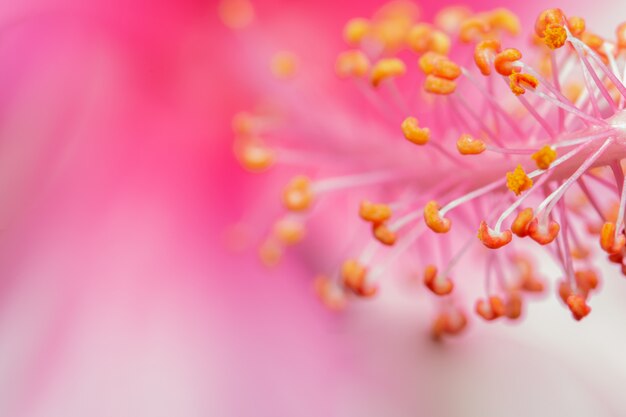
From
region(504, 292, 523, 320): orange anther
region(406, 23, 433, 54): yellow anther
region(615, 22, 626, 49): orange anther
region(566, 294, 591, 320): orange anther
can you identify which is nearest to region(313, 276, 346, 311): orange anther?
region(504, 292, 523, 320): orange anther

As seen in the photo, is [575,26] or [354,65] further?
[354,65]

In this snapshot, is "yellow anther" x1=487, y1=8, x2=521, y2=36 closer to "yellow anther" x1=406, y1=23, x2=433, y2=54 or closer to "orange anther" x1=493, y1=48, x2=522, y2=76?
"yellow anther" x1=406, y1=23, x2=433, y2=54

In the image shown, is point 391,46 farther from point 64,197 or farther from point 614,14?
point 64,197

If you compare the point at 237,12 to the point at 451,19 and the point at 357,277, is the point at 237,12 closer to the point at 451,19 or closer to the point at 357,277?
the point at 451,19

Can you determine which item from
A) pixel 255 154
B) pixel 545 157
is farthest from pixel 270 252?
pixel 545 157

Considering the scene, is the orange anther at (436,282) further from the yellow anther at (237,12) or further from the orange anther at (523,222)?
the yellow anther at (237,12)

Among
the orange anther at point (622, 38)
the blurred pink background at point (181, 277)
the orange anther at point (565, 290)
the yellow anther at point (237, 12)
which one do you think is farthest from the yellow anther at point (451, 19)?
the orange anther at point (565, 290)
